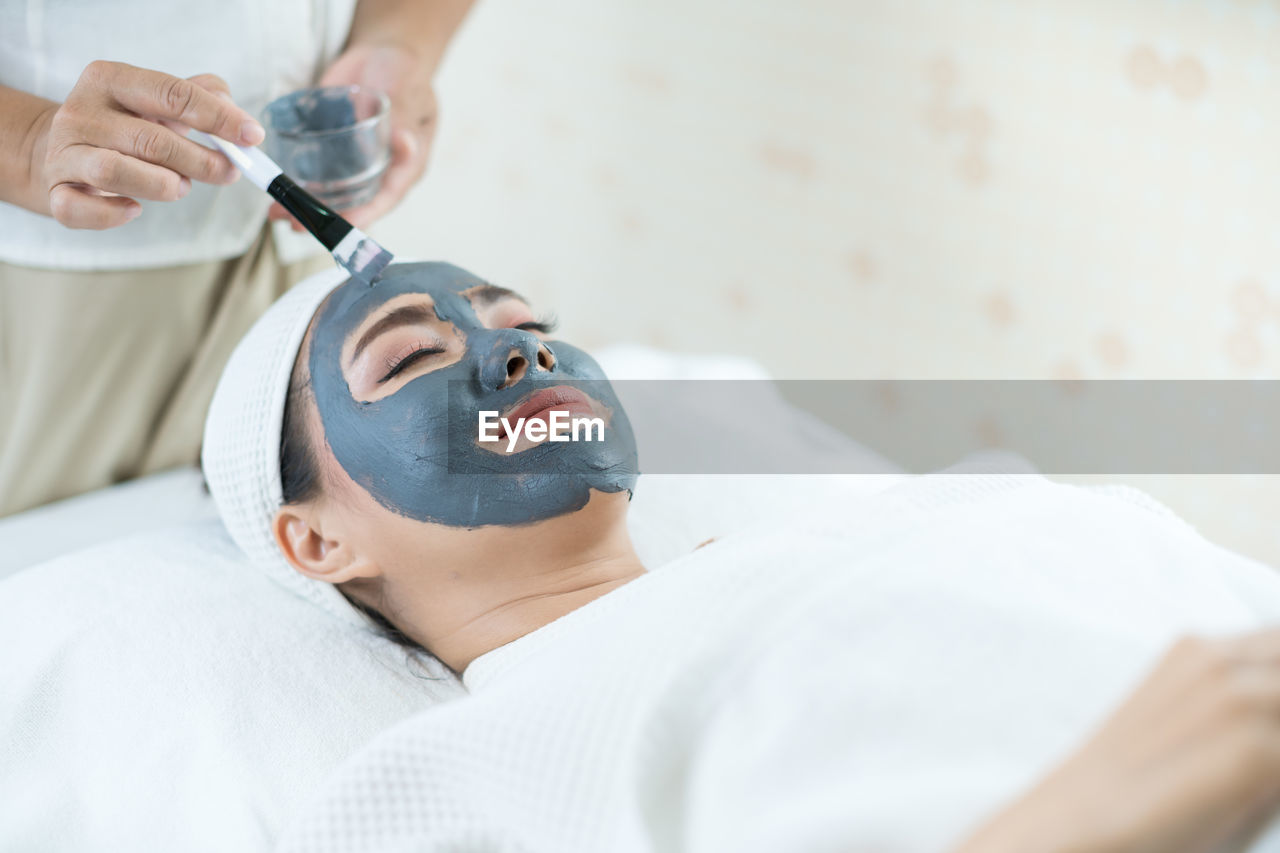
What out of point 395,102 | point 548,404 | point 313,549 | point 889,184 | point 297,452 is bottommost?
point 313,549

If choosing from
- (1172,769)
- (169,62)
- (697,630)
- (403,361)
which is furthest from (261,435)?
(1172,769)

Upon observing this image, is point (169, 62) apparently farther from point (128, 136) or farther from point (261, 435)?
point (261, 435)

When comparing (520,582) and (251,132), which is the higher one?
(251,132)

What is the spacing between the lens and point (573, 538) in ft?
3.58

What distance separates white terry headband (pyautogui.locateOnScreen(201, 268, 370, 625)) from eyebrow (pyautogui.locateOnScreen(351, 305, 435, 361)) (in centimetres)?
11

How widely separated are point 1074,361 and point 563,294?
49.9 inches

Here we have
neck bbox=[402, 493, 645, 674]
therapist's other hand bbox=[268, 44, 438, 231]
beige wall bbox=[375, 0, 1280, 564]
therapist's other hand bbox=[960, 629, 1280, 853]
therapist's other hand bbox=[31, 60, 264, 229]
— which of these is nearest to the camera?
therapist's other hand bbox=[960, 629, 1280, 853]

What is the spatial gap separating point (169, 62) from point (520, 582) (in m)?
0.75

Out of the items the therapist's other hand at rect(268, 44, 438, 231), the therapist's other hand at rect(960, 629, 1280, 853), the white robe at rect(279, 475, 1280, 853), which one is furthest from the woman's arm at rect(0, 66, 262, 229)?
the therapist's other hand at rect(960, 629, 1280, 853)

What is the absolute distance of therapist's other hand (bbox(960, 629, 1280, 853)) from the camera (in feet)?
1.84

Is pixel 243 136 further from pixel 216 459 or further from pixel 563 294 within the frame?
pixel 563 294

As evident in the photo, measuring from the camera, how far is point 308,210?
3.33ft

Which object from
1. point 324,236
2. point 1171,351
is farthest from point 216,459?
point 1171,351

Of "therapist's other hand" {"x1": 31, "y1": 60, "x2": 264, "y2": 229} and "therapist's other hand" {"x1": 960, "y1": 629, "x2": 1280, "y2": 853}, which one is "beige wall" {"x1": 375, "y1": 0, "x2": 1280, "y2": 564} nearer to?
"therapist's other hand" {"x1": 960, "y1": 629, "x2": 1280, "y2": 853}
